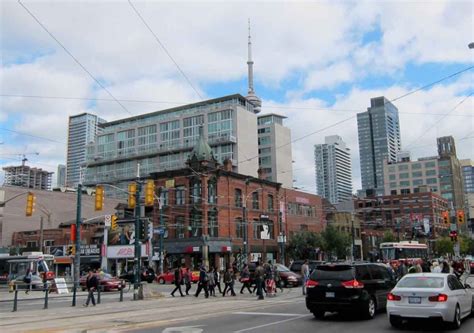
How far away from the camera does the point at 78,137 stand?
157m

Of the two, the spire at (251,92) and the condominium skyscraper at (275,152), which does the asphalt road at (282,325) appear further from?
the spire at (251,92)

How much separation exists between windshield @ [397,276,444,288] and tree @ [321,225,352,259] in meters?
55.2

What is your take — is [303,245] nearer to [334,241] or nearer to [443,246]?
[334,241]

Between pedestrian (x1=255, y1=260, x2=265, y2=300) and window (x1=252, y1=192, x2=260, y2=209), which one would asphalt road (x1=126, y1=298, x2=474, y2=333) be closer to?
pedestrian (x1=255, y1=260, x2=265, y2=300)

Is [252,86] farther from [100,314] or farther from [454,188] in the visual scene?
[100,314]

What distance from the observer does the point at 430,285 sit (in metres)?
12.7

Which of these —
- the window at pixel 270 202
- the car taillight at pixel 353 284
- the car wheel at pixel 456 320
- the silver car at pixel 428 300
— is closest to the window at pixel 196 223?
the window at pixel 270 202

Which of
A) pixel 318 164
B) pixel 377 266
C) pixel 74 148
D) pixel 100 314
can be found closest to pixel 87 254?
pixel 100 314

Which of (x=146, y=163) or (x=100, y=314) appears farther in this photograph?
(x=146, y=163)

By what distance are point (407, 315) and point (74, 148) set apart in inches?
6075

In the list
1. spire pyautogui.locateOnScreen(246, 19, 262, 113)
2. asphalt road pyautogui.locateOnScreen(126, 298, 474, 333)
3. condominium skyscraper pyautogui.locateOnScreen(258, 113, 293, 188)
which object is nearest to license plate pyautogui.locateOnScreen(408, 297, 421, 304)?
asphalt road pyautogui.locateOnScreen(126, 298, 474, 333)

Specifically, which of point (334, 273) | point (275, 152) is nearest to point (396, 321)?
point (334, 273)

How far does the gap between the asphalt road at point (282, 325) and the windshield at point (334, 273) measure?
1194 mm

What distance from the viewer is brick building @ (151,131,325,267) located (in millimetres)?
56969
